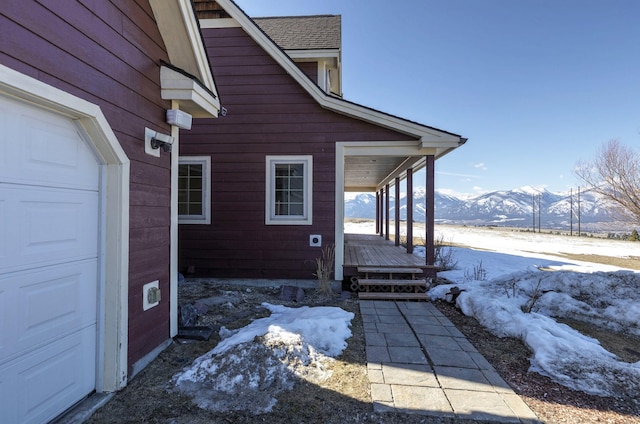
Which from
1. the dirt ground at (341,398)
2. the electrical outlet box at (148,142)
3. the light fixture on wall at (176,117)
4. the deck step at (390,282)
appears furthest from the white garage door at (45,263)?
the deck step at (390,282)

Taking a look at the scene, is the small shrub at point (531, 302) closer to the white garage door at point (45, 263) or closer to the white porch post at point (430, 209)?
the white porch post at point (430, 209)

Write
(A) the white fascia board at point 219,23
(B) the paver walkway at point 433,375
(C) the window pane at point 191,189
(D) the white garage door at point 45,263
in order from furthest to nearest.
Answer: (C) the window pane at point 191,189 < (A) the white fascia board at point 219,23 < (B) the paver walkway at point 433,375 < (D) the white garage door at point 45,263

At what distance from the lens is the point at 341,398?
247 cm

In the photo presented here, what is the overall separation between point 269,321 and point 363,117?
13.1 feet

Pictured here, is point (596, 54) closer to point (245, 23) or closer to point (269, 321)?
Answer: point (245, 23)

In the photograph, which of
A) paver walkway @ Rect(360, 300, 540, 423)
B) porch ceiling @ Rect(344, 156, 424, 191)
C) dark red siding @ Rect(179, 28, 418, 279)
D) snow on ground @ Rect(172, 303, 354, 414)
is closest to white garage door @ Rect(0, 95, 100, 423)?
snow on ground @ Rect(172, 303, 354, 414)

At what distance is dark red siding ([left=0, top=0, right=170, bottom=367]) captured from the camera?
1.81 meters

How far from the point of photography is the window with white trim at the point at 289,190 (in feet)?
19.9

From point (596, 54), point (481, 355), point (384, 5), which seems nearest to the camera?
point (481, 355)

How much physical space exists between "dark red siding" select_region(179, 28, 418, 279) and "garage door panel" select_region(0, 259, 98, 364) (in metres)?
3.72

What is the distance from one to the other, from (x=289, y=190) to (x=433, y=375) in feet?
13.8

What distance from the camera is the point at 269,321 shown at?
3953 mm

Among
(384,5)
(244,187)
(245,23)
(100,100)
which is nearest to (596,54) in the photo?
(384,5)

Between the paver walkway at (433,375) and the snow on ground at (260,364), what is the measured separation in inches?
19.9
